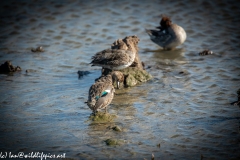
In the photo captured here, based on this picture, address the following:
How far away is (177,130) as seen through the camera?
23.5ft

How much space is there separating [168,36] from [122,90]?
12.9 ft

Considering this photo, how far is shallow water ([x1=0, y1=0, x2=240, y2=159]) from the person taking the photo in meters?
6.70

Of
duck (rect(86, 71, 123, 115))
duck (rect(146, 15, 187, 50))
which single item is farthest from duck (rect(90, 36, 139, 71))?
duck (rect(146, 15, 187, 50))

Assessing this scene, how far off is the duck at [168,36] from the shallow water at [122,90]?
0.31m

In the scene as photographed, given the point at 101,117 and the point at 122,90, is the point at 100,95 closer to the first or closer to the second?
the point at 101,117

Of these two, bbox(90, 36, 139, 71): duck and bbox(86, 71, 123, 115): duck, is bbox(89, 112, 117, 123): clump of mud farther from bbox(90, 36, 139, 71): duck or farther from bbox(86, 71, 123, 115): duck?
bbox(90, 36, 139, 71): duck

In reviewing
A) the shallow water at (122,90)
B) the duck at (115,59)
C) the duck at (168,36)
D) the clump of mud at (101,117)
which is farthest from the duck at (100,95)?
the duck at (168,36)

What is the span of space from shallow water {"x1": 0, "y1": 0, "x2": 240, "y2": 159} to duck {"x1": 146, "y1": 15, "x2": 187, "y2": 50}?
0.31 meters

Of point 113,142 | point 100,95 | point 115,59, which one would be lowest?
point 113,142

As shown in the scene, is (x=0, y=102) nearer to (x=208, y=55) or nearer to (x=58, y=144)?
(x=58, y=144)

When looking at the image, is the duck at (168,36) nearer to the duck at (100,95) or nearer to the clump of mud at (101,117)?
the duck at (100,95)

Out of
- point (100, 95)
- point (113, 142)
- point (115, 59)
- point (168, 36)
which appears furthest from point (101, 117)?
point (168, 36)

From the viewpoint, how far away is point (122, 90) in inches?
372

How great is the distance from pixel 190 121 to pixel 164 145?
1187 millimetres
